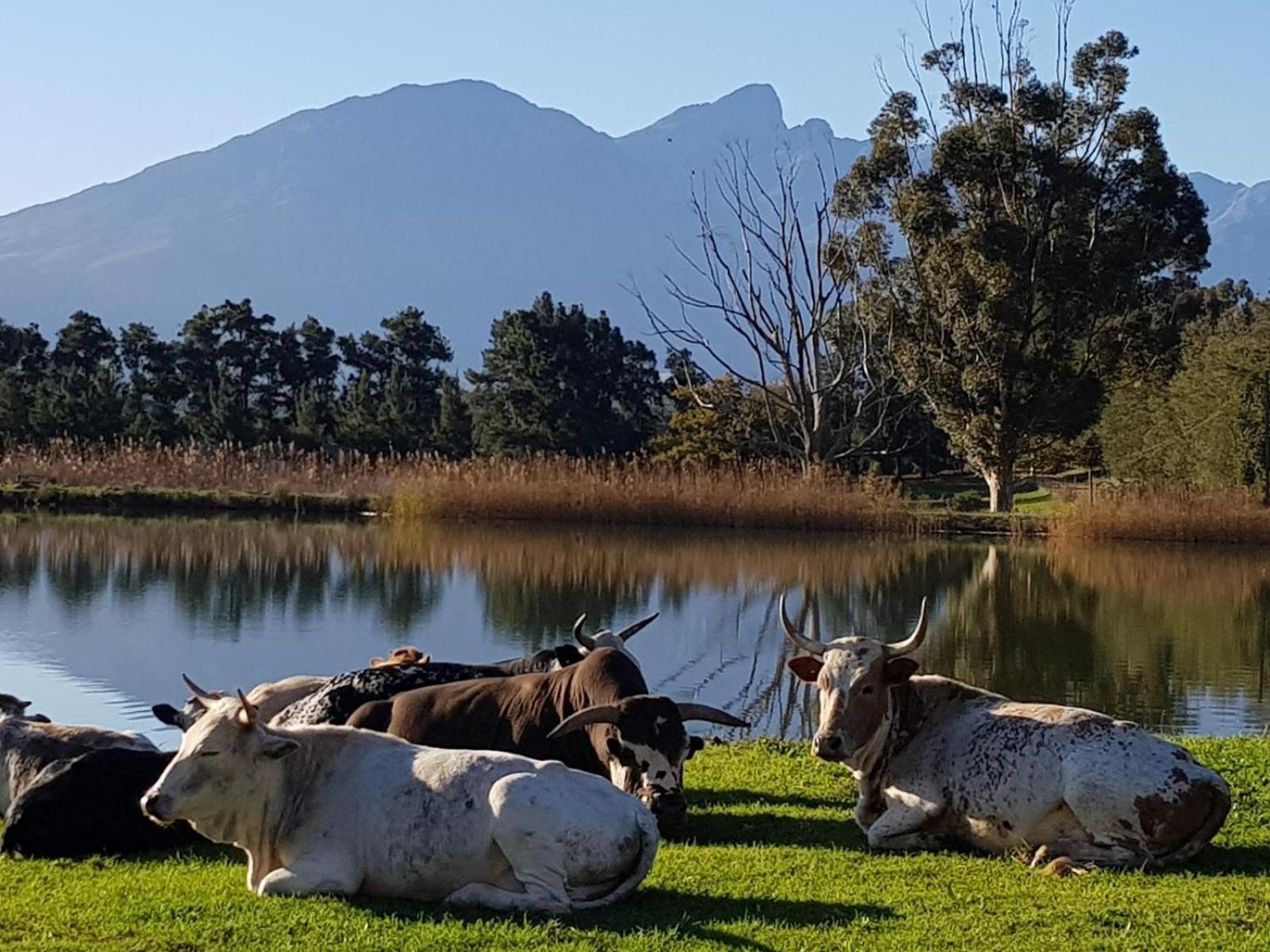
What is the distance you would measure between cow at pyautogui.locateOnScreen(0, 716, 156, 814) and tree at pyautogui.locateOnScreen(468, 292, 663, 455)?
39767mm

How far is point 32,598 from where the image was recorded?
20.2 metres

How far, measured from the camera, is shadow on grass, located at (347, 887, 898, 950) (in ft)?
17.9

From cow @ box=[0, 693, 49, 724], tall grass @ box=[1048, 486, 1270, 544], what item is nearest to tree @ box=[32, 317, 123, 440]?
tall grass @ box=[1048, 486, 1270, 544]

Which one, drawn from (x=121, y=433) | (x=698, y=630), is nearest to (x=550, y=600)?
(x=698, y=630)

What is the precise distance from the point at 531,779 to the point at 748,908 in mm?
842

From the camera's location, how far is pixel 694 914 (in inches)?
225

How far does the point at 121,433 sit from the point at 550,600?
27127mm

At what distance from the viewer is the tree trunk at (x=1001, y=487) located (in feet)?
131

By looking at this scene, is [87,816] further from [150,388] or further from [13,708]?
[150,388]

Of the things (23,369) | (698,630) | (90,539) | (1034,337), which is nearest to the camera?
(698,630)

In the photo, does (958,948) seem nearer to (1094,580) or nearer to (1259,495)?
(1094,580)

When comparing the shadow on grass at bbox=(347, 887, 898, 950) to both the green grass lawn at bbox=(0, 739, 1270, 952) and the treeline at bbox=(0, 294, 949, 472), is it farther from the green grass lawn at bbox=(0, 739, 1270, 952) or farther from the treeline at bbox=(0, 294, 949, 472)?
the treeline at bbox=(0, 294, 949, 472)

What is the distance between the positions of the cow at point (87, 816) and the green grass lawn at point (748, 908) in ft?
0.50

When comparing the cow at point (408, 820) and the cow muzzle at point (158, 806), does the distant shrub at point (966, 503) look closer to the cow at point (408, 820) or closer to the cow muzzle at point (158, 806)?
the cow at point (408, 820)
